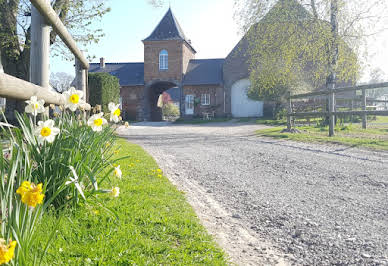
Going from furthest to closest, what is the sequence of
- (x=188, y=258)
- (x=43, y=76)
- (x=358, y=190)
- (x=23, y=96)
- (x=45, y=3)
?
(x=358, y=190), (x=43, y=76), (x=45, y=3), (x=188, y=258), (x=23, y=96)

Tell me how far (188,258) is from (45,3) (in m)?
2.17

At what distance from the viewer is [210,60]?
106 feet

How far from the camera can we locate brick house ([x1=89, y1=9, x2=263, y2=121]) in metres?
28.6

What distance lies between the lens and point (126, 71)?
3319 cm

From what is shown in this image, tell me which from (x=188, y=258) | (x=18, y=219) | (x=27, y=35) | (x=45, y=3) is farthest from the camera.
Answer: (x=27, y=35)

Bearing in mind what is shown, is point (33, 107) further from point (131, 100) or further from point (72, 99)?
point (131, 100)

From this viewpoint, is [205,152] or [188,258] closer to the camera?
[188,258]

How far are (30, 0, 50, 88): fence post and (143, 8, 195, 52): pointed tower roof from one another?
28.1 m

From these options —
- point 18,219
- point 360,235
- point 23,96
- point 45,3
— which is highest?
point 45,3

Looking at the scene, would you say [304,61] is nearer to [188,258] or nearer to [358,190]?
[358,190]

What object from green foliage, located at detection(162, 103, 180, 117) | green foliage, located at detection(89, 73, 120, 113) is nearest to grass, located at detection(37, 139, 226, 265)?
green foliage, located at detection(89, 73, 120, 113)

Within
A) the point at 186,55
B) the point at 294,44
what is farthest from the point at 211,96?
the point at 294,44

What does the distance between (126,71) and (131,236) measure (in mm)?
32378

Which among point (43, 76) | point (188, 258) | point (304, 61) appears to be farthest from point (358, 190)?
point (304, 61)
